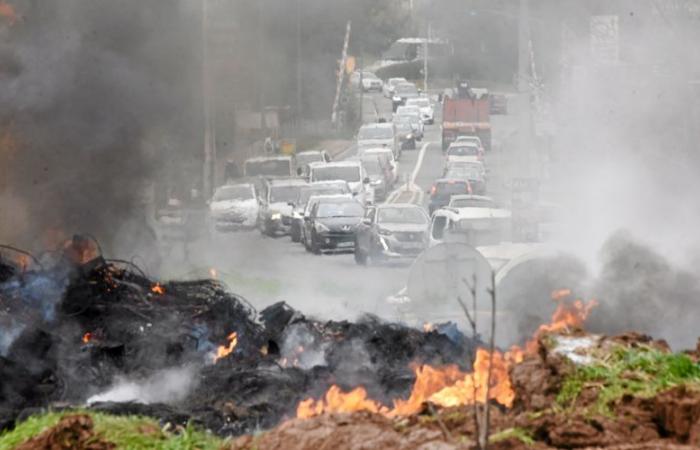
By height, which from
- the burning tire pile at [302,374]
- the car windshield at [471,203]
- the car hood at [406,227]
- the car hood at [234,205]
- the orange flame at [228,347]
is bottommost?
the car hood at [234,205]

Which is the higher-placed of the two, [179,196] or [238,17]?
[238,17]

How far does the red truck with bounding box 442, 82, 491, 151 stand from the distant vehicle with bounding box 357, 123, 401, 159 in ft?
9.52

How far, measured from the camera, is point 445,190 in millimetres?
36594

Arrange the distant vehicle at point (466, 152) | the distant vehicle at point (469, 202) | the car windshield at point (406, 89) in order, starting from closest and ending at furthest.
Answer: the distant vehicle at point (469, 202)
the distant vehicle at point (466, 152)
the car windshield at point (406, 89)

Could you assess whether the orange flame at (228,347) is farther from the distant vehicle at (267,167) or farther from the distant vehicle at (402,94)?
the distant vehicle at (402,94)

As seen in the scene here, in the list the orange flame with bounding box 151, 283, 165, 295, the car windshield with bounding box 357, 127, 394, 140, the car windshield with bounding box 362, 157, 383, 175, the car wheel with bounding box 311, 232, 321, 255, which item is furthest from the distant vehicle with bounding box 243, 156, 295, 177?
the orange flame with bounding box 151, 283, 165, 295

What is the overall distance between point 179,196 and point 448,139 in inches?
1160

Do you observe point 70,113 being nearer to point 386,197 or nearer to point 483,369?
point 483,369

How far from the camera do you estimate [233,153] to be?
39.9m

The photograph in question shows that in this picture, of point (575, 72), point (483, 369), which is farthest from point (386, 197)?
point (483, 369)

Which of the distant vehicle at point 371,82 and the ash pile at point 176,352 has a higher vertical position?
the distant vehicle at point 371,82

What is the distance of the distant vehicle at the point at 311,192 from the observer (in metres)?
32.5

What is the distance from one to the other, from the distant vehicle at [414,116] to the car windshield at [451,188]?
22.3 m

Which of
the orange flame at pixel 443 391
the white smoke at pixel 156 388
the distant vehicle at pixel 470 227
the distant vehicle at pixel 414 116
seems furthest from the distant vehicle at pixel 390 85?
the orange flame at pixel 443 391
